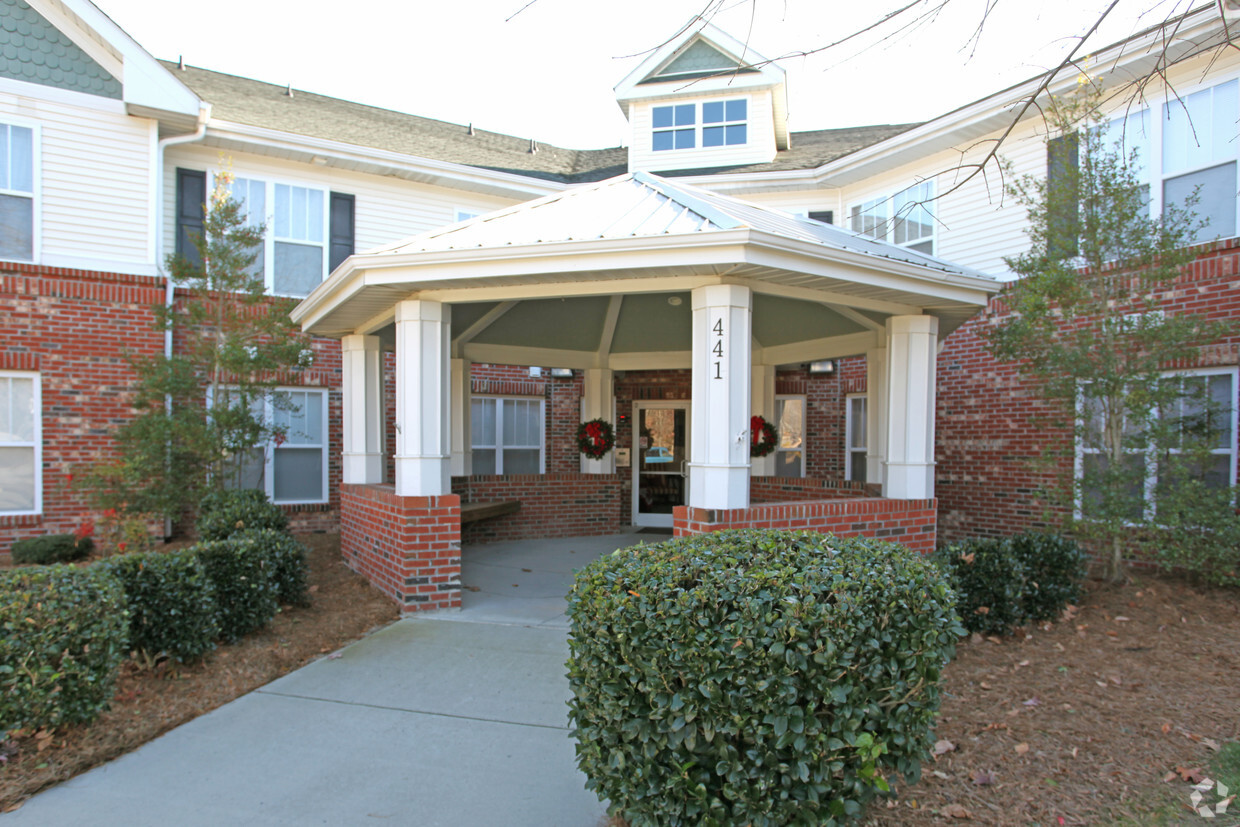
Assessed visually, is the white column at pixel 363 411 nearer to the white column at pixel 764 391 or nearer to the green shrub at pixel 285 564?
the green shrub at pixel 285 564

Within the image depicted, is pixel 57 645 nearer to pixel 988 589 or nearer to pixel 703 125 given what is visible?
pixel 988 589

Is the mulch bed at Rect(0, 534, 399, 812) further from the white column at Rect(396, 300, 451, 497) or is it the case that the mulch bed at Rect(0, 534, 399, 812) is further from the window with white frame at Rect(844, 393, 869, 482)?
the window with white frame at Rect(844, 393, 869, 482)

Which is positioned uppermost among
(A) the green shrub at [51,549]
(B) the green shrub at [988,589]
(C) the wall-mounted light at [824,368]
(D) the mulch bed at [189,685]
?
(C) the wall-mounted light at [824,368]

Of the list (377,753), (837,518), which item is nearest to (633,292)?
(837,518)

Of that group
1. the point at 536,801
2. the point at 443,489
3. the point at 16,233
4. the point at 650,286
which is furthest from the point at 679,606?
the point at 16,233

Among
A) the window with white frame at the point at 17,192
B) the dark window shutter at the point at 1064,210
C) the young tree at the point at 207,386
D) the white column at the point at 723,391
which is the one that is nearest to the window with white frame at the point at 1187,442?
the dark window shutter at the point at 1064,210

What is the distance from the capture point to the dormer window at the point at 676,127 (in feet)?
46.1

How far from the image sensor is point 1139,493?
7.21m

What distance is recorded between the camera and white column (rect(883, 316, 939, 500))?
697 centimetres

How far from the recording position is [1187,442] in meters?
6.77

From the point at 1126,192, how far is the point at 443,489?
6.96 m

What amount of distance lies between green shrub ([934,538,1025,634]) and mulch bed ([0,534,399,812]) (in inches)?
181

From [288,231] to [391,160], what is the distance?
6.38 feet

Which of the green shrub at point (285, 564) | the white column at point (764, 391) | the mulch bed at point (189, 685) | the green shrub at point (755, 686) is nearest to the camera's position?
the green shrub at point (755, 686)
